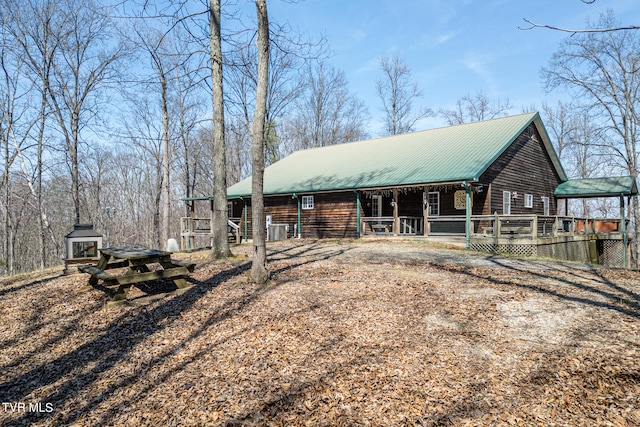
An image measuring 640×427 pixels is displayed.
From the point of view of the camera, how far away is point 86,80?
862 inches

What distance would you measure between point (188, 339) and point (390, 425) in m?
3.28

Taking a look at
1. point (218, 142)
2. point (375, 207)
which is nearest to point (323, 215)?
point (375, 207)

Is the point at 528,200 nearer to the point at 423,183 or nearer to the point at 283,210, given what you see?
the point at 423,183

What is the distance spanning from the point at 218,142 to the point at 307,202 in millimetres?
11185

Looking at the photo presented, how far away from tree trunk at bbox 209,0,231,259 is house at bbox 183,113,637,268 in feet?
27.8

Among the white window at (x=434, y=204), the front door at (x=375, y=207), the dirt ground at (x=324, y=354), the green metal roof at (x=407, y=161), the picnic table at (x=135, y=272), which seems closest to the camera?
the dirt ground at (x=324, y=354)

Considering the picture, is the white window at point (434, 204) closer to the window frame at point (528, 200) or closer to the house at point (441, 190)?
the house at point (441, 190)

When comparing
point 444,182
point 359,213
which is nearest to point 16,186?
point 359,213

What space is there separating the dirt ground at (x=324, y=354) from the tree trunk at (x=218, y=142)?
2.55 metres

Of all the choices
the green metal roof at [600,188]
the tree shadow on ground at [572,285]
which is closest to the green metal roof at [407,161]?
the green metal roof at [600,188]

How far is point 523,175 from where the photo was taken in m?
19.8

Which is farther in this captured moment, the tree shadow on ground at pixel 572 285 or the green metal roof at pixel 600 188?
the green metal roof at pixel 600 188

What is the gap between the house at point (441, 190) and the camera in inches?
645

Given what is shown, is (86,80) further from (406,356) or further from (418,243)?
(406,356)
